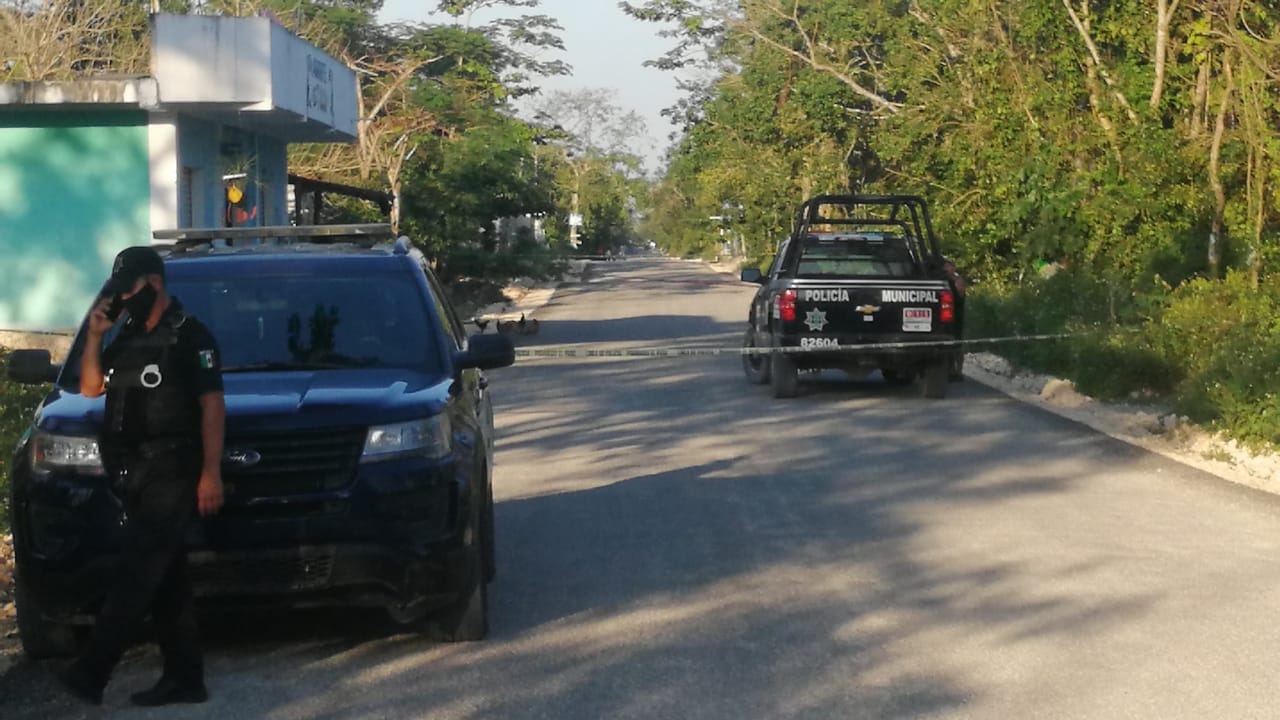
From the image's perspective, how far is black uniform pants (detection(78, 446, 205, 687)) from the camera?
20.5 feet

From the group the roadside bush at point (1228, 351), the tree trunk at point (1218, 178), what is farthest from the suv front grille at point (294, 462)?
the tree trunk at point (1218, 178)

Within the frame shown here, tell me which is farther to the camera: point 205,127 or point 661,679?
point 205,127

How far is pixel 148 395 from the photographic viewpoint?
620 centimetres

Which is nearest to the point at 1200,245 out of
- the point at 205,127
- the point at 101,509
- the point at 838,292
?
the point at 838,292

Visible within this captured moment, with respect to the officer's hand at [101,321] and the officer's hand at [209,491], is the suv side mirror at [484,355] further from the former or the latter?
the officer's hand at [101,321]

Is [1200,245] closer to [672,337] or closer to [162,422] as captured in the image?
[672,337]

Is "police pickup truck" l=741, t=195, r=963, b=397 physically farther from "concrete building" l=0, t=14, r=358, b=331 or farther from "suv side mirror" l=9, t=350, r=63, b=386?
"suv side mirror" l=9, t=350, r=63, b=386

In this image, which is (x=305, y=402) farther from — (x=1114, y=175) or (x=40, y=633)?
(x=1114, y=175)

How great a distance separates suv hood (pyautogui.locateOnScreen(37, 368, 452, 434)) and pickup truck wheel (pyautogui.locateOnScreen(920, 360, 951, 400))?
36.5 feet

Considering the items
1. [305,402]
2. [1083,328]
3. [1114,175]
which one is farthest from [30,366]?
[1114,175]

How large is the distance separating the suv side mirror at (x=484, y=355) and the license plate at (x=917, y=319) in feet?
33.9

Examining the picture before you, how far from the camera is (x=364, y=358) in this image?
26.2 feet

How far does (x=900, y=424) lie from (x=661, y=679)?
9.43 meters

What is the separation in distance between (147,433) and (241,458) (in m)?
0.68
